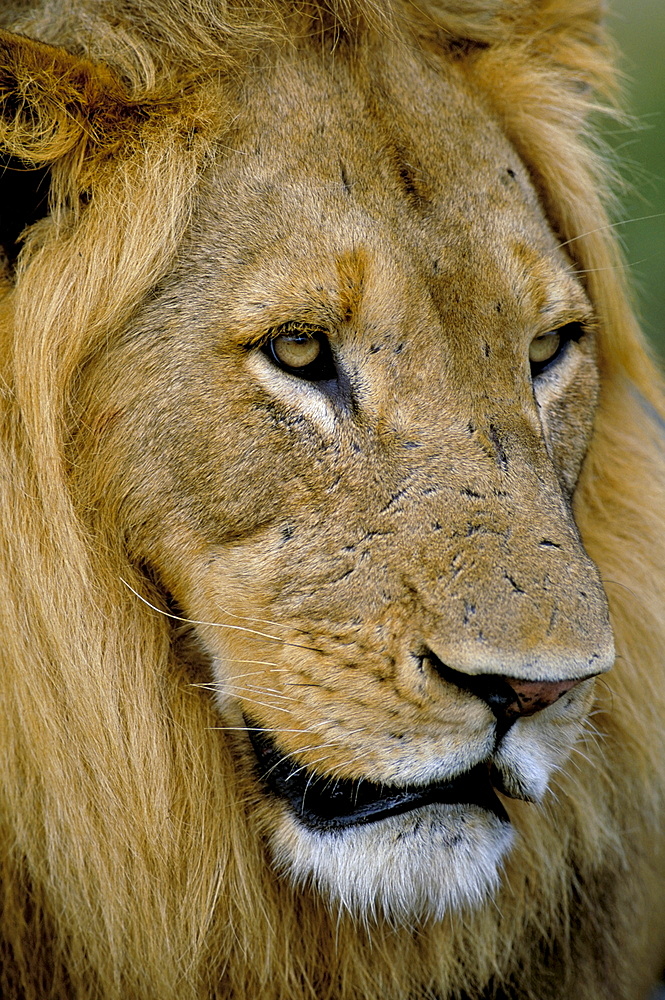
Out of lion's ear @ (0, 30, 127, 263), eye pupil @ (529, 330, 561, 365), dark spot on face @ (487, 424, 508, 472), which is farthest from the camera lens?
eye pupil @ (529, 330, 561, 365)

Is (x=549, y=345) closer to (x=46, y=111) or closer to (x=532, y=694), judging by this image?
(x=532, y=694)

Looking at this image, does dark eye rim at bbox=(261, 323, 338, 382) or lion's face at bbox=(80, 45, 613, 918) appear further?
dark eye rim at bbox=(261, 323, 338, 382)

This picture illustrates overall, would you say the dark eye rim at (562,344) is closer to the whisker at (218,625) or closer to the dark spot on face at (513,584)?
the dark spot on face at (513,584)

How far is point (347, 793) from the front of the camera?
5.88 feet

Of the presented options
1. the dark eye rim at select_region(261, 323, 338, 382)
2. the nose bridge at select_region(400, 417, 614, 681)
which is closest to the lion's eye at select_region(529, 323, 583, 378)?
the nose bridge at select_region(400, 417, 614, 681)

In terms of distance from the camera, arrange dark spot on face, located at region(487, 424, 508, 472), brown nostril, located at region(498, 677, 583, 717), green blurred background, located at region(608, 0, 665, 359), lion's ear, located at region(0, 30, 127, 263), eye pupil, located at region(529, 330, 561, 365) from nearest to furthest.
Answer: brown nostril, located at region(498, 677, 583, 717) → lion's ear, located at region(0, 30, 127, 263) → dark spot on face, located at region(487, 424, 508, 472) → eye pupil, located at region(529, 330, 561, 365) → green blurred background, located at region(608, 0, 665, 359)

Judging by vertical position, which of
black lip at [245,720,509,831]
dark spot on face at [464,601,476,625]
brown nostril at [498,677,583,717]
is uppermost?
dark spot on face at [464,601,476,625]

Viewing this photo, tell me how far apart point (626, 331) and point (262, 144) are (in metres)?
0.99

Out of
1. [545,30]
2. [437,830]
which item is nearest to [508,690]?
[437,830]

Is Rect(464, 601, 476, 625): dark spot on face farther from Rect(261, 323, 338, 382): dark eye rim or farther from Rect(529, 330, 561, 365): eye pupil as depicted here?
Rect(529, 330, 561, 365): eye pupil

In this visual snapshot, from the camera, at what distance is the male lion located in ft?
5.67

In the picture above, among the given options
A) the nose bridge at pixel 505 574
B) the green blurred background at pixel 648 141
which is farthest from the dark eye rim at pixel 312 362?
the green blurred background at pixel 648 141

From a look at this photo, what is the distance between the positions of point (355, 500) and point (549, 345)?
0.61 metres

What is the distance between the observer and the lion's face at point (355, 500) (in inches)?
66.4
